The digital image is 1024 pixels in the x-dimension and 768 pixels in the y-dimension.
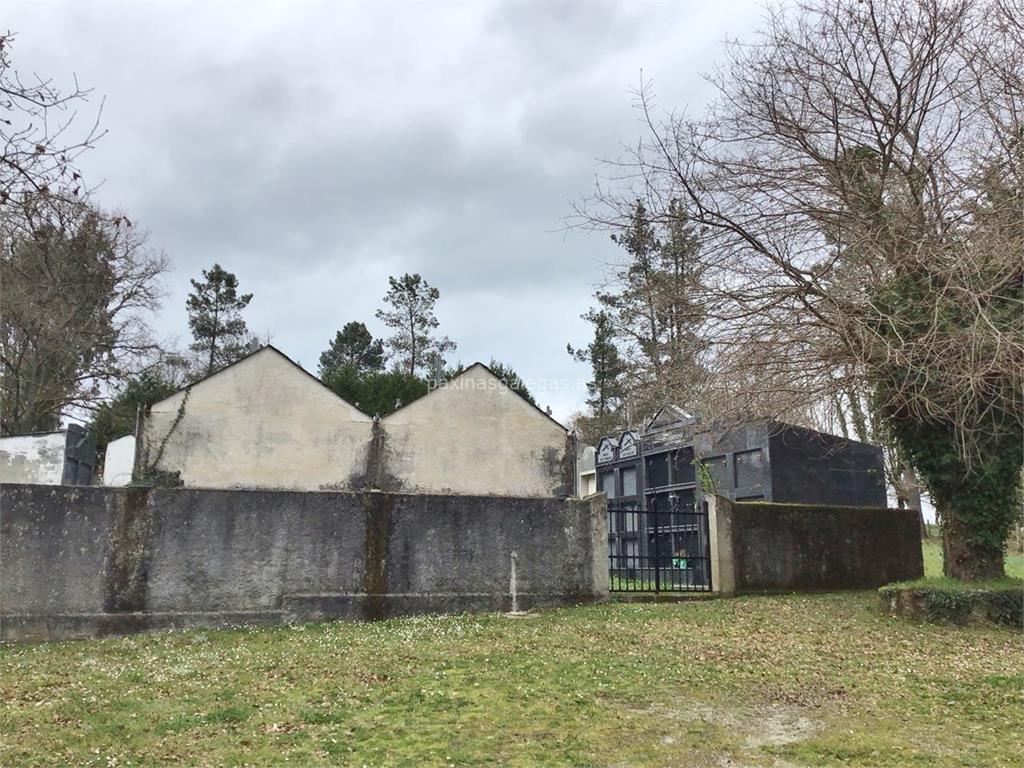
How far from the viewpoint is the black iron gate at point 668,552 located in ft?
44.1

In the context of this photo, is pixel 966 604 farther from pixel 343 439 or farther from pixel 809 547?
pixel 343 439

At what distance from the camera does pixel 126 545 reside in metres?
10.6

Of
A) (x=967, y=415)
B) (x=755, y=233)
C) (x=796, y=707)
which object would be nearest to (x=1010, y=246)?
(x=967, y=415)

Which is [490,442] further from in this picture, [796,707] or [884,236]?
[796,707]

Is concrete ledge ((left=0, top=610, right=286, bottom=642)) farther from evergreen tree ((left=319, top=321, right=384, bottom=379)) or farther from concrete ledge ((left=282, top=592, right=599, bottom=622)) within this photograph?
evergreen tree ((left=319, top=321, right=384, bottom=379))

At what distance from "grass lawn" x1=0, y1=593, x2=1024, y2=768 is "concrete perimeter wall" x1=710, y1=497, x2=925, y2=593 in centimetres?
327

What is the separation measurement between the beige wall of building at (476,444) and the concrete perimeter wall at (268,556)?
8.15 meters

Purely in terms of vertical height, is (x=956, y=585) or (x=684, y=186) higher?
(x=684, y=186)

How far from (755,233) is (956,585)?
560cm

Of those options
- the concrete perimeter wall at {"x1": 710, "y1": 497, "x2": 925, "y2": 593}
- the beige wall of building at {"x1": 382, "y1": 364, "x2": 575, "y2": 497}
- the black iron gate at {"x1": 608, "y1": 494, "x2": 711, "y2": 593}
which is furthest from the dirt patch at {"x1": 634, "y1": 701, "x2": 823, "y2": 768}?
the beige wall of building at {"x1": 382, "y1": 364, "x2": 575, "y2": 497}

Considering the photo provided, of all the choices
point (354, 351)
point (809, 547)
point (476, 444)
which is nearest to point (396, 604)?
point (809, 547)

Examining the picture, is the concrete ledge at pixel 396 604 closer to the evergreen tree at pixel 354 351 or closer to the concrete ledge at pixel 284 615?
the concrete ledge at pixel 284 615

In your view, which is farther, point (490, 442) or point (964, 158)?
point (490, 442)

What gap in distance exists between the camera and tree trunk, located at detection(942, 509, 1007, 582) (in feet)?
36.4
